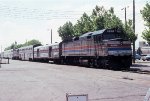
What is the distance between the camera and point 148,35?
36.9m

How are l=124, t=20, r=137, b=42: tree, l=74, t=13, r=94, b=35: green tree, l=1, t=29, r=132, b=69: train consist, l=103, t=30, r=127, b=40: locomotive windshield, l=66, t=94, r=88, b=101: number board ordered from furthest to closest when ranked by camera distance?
l=74, t=13, r=94, b=35: green tree → l=124, t=20, r=137, b=42: tree → l=103, t=30, r=127, b=40: locomotive windshield → l=1, t=29, r=132, b=69: train consist → l=66, t=94, r=88, b=101: number board

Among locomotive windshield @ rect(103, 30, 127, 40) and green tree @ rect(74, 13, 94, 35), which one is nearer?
locomotive windshield @ rect(103, 30, 127, 40)

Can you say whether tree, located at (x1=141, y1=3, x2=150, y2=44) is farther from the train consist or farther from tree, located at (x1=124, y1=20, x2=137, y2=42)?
tree, located at (x1=124, y1=20, x2=137, y2=42)

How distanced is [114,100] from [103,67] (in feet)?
73.8

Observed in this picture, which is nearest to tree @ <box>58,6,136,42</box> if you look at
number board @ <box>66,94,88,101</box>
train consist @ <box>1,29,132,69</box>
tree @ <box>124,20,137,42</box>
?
tree @ <box>124,20,137,42</box>

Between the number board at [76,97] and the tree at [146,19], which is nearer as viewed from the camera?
the number board at [76,97]

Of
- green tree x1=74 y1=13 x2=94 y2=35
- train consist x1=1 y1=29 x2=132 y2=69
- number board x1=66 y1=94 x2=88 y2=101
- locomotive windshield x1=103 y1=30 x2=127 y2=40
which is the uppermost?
green tree x1=74 y1=13 x2=94 y2=35

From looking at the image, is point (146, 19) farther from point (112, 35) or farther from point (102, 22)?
point (102, 22)

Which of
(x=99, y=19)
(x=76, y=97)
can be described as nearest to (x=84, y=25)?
(x=99, y=19)

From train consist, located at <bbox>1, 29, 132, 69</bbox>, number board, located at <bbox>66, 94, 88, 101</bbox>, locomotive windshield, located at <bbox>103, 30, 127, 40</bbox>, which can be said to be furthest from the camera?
locomotive windshield, located at <bbox>103, 30, 127, 40</bbox>

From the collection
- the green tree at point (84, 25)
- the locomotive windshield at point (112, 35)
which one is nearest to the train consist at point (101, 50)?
the locomotive windshield at point (112, 35)

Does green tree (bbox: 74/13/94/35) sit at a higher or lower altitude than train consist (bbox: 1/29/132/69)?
higher

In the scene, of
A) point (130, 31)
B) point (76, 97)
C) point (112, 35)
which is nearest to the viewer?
point (76, 97)

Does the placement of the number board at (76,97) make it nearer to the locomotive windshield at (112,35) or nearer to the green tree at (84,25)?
the locomotive windshield at (112,35)
